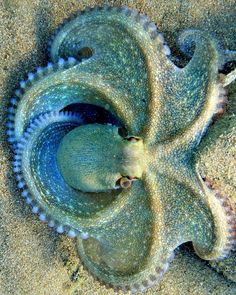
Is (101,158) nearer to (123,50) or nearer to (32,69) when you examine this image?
(123,50)

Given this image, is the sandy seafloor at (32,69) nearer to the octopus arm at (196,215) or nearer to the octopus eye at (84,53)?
the octopus eye at (84,53)

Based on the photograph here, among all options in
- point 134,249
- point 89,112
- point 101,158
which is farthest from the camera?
point 89,112

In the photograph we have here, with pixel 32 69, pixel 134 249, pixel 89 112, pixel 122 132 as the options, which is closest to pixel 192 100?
pixel 122 132

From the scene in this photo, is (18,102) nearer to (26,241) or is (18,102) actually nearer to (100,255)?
(26,241)

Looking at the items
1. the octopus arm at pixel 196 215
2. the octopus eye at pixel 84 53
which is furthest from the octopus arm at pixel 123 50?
the octopus arm at pixel 196 215

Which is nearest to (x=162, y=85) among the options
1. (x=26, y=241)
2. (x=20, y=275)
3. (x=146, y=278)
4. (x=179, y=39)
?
(x=179, y=39)

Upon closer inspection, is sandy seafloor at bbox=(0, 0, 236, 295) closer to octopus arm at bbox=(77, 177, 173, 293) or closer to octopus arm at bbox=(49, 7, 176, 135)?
octopus arm at bbox=(49, 7, 176, 135)

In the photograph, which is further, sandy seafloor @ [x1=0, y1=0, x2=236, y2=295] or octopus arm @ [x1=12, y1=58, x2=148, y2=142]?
sandy seafloor @ [x1=0, y1=0, x2=236, y2=295]

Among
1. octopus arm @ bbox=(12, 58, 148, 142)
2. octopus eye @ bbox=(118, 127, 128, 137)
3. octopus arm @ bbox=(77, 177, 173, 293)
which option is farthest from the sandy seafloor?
octopus eye @ bbox=(118, 127, 128, 137)
